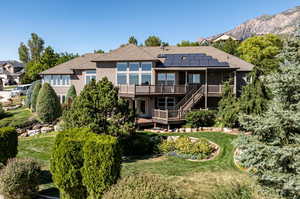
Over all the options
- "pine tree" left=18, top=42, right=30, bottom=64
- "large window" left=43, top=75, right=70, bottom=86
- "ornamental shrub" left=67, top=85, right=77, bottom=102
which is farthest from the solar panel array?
"pine tree" left=18, top=42, right=30, bottom=64

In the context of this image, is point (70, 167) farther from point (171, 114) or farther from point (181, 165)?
point (171, 114)

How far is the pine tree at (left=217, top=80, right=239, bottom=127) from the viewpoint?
16641mm

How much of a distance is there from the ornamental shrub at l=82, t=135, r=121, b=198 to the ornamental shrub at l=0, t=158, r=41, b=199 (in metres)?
3.37

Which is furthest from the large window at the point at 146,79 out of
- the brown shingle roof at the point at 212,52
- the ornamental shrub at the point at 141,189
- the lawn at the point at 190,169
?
the ornamental shrub at the point at 141,189

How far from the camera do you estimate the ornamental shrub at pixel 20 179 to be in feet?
30.2

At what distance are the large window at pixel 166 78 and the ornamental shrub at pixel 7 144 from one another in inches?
600

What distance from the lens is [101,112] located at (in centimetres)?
1416

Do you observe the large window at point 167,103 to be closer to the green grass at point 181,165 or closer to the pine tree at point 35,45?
the green grass at point 181,165

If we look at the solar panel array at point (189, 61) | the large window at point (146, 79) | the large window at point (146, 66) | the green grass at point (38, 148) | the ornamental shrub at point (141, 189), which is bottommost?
the green grass at point (38, 148)

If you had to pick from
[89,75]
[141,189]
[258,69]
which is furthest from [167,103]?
[141,189]

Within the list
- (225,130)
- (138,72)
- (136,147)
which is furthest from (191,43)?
(136,147)

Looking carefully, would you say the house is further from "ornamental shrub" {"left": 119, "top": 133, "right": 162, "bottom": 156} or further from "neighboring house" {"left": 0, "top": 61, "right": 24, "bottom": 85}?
"neighboring house" {"left": 0, "top": 61, "right": 24, "bottom": 85}

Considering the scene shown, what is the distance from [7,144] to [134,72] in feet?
47.3

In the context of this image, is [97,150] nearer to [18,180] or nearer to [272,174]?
[18,180]
